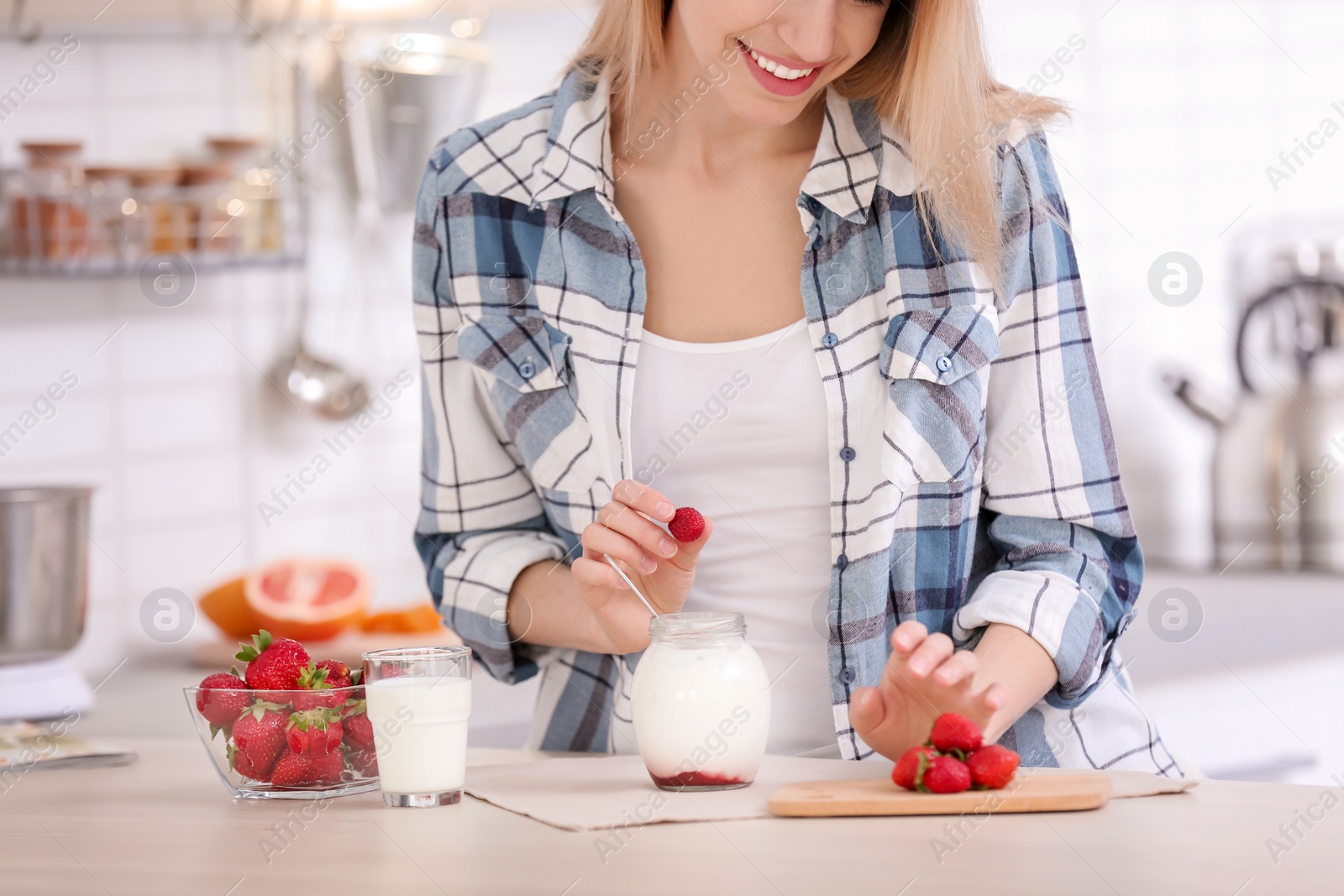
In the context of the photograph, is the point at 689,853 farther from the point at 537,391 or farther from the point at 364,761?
the point at 537,391

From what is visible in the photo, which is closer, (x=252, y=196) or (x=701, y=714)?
(x=701, y=714)

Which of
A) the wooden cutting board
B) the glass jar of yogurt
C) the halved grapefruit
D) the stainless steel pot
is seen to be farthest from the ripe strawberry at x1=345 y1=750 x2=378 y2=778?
the halved grapefruit

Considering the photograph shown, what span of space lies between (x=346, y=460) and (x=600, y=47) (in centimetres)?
116

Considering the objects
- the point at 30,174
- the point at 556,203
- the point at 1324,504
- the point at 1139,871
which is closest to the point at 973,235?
the point at 556,203

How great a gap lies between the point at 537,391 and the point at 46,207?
1.02 m

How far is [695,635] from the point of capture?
3.03ft

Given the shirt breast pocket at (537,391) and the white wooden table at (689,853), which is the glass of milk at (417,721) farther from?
the shirt breast pocket at (537,391)

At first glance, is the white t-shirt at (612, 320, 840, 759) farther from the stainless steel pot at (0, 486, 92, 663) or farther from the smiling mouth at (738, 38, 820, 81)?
the stainless steel pot at (0, 486, 92, 663)

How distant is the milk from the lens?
2.97ft

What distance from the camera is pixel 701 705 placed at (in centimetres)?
90

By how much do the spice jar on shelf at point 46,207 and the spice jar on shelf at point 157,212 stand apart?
77mm

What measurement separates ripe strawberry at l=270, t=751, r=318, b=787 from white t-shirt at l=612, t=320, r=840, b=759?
1.15ft

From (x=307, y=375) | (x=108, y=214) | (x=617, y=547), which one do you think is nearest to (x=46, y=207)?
(x=108, y=214)

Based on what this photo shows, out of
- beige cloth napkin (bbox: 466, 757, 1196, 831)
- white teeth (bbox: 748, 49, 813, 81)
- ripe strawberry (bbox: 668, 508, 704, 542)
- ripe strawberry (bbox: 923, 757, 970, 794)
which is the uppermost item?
white teeth (bbox: 748, 49, 813, 81)
